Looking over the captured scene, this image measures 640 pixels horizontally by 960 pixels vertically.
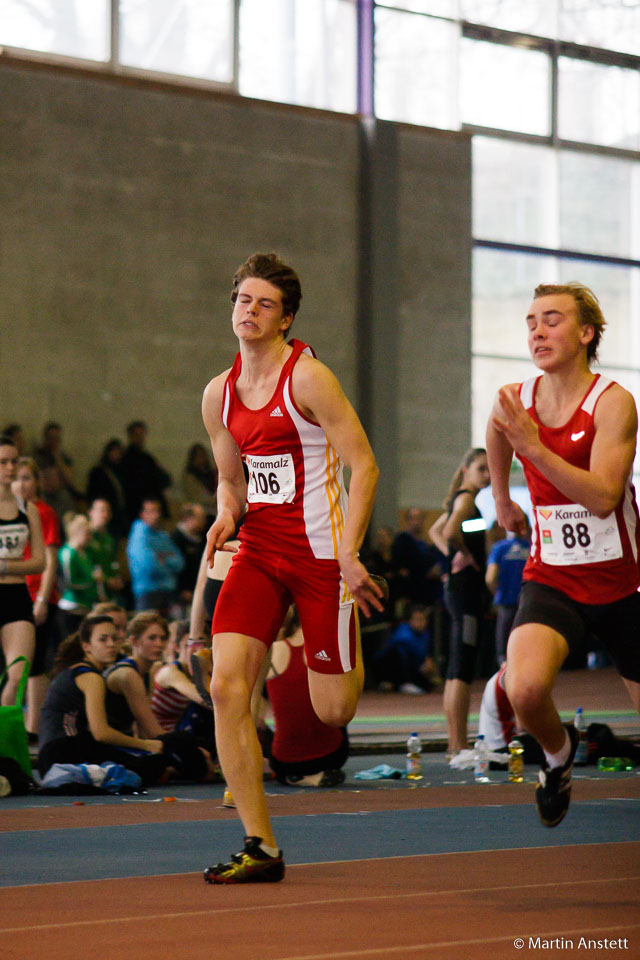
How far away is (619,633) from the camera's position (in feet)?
14.4

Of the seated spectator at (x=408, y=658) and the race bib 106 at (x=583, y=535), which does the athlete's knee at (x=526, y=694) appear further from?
the seated spectator at (x=408, y=658)

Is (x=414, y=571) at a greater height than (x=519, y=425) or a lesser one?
lesser

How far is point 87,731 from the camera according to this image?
750cm

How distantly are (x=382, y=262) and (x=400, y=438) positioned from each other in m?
2.37

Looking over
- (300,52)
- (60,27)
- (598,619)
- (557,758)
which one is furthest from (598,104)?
(557,758)

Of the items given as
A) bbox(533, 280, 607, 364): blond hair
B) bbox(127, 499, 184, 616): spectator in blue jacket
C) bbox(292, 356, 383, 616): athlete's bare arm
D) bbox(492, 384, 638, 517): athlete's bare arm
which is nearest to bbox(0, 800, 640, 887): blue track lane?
bbox(292, 356, 383, 616): athlete's bare arm

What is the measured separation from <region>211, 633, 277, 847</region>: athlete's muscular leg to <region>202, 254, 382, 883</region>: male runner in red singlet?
0.09 ft

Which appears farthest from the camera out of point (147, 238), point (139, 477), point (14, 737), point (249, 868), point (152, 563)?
point (147, 238)

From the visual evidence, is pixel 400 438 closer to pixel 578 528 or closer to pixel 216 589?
pixel 216 589

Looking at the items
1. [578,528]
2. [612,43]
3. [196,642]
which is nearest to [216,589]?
[196,642]

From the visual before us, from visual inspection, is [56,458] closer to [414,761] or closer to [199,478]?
[199,478]

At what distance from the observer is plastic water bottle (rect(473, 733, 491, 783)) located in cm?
772

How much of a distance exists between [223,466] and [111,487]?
10889 millimetres

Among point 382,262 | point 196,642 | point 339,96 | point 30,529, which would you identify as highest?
point 339,96
